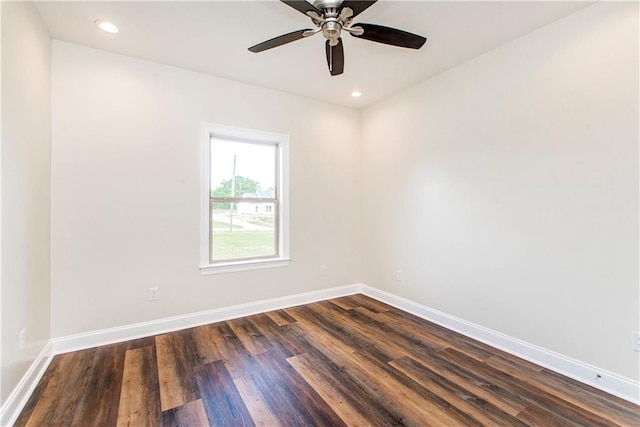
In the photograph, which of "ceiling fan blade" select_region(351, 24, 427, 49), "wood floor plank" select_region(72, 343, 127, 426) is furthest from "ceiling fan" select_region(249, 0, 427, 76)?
"wood floor plank" select_region(72, 343, 127, 426)

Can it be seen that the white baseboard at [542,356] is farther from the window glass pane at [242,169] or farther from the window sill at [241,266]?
the window glass pane at [242,169]

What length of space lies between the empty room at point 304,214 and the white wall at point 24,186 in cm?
2

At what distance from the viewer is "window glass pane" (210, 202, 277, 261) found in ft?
11.0

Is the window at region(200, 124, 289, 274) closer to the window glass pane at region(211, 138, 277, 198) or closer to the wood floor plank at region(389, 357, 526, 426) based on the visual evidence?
the window glass pane at region(211, 138, 277, 198)

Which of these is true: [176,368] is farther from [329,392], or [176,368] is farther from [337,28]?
[337,28]

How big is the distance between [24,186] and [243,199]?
6.20 feet

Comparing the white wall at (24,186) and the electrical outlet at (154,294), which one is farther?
the electrical outlet at (154,294)

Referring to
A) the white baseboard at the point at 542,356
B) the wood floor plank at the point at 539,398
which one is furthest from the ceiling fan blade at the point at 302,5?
the white baseboard at the point at 542,356

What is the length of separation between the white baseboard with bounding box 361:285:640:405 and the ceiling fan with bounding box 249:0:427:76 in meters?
2.58

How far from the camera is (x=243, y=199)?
3.53 m

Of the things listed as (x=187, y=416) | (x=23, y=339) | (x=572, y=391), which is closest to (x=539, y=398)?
(x=572, y=391)

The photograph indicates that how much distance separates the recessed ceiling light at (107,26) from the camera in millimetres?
2289

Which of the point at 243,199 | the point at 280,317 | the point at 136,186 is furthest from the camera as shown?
the point at 243,199

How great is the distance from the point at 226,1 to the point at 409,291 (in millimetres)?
3369
